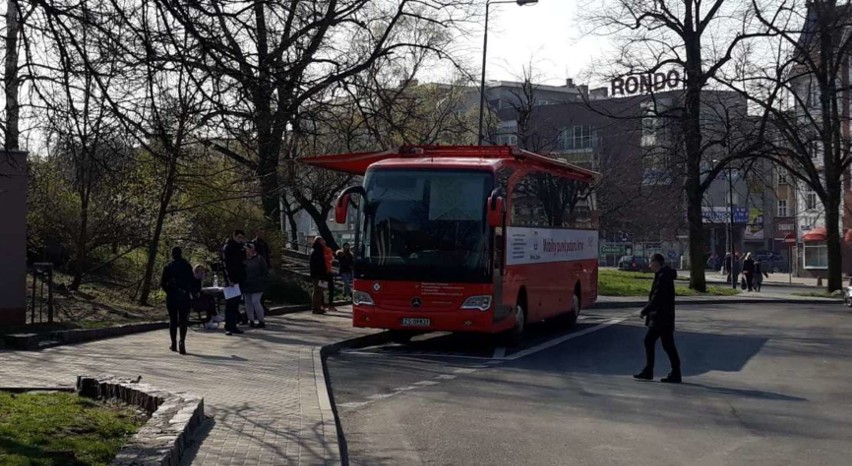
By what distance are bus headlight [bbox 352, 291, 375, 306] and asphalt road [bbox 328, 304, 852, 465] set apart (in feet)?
2.79

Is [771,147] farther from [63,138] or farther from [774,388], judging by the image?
[63,138]

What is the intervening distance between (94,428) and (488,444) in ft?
11.5

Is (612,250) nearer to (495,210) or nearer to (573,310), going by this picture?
(573,310)

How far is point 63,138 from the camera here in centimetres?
A: 1188

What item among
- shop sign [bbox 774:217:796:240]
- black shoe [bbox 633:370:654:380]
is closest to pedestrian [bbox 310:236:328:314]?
black shoe [bbox 633:370:654:380]

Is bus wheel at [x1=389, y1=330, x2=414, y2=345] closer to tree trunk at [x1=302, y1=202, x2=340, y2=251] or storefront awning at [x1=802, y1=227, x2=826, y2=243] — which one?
tree trunk at [x1=302, y1=202, x2=340, y2=251]

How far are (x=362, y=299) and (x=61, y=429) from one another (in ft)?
32.7

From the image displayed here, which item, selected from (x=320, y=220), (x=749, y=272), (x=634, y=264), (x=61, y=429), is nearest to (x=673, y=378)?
(x=61, y=429)

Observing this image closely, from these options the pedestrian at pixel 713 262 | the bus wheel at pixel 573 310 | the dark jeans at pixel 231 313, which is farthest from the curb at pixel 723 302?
the pedestrian at pixel 713 262

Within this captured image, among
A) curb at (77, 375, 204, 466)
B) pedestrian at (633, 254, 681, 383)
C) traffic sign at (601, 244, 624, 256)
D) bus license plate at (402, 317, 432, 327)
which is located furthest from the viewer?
traffic sign at (601, 244, 624, 256)

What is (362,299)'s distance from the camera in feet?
63.6

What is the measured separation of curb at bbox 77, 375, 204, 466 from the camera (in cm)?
806

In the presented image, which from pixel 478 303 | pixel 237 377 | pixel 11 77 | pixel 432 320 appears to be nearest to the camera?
pixel 11 77

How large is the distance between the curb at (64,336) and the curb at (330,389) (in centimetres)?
411
